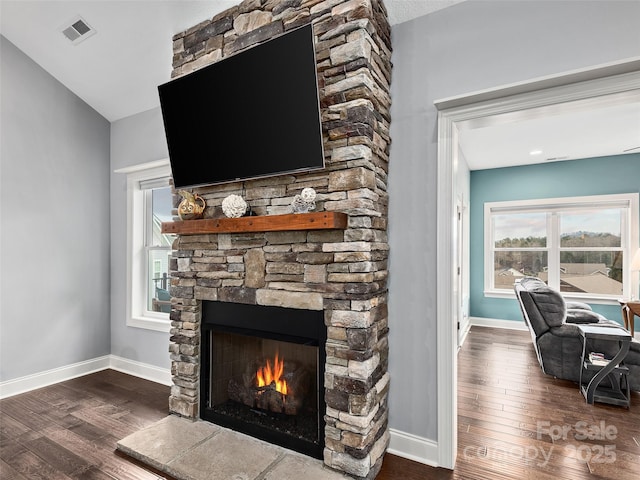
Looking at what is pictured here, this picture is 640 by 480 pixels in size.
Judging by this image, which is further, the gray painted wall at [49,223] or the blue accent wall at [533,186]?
the blue accent wall at [533,186]

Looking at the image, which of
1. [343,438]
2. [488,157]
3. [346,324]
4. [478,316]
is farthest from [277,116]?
[478,316]

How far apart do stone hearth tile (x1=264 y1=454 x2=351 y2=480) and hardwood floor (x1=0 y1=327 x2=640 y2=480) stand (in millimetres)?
337

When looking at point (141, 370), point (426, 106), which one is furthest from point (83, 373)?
point (426, 106)

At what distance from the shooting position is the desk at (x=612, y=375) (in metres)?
2.80

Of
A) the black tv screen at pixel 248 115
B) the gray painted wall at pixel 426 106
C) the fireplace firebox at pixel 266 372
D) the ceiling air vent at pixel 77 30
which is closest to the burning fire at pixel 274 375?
the fireplace firebox at pixel 266 372

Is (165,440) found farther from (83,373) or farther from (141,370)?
(83,373)

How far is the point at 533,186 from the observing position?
5.55 meters

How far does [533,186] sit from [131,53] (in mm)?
5691

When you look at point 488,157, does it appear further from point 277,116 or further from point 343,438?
point 343,438

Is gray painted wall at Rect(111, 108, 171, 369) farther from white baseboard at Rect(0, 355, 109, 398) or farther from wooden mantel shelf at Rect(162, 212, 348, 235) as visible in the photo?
wooden mantel shelf at Rect(162, 212, 348, 235)

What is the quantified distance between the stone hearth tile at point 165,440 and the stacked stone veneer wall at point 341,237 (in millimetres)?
897

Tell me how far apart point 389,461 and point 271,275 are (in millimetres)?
1333

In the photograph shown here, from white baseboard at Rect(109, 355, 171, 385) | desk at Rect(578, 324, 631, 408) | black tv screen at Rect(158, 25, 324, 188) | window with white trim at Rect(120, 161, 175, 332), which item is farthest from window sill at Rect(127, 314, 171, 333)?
desk at Rect(578, 324, 631, 408)

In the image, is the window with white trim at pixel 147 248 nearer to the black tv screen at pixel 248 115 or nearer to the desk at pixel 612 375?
the black tv screen at pixel 248 115
